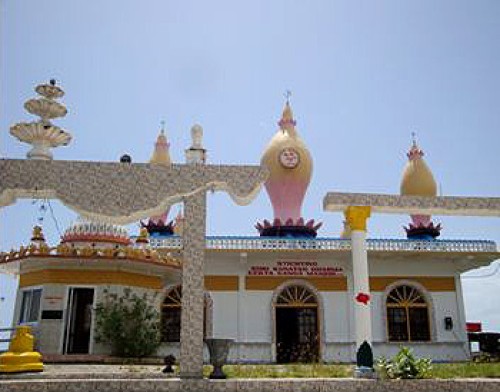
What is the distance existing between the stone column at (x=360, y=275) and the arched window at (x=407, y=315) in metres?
8.91

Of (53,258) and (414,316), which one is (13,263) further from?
(414,316)

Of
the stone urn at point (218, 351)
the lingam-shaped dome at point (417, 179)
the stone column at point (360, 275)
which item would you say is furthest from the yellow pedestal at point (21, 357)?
the lingam-shaped dome at point (417, 179)

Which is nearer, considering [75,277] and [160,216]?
[75,277]

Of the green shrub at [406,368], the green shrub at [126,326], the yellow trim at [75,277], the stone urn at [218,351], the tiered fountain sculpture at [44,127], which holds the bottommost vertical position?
the green shrub at [406,368]

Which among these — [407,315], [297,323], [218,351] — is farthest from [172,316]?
[218,351]

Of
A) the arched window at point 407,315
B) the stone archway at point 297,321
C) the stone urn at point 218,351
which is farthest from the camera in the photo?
the arched window at point 407,315

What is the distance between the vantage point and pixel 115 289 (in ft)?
48.3

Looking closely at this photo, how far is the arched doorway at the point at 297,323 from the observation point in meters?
18.0

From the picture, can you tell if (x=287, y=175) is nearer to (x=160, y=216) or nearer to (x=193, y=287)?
(x=160, y=216)

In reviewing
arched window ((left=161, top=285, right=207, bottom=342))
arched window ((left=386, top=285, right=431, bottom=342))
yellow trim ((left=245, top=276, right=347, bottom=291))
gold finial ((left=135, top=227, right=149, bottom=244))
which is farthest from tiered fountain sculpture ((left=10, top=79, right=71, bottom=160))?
Answer: arched window ((left=386, top=285, right=431, bottom=342))

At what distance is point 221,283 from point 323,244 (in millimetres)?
3755

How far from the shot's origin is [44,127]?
958 centimetres

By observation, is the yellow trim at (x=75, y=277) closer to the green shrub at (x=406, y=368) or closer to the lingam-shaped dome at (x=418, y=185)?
the green shrub at (x=406, y=368)

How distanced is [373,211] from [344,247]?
741 centimetres
